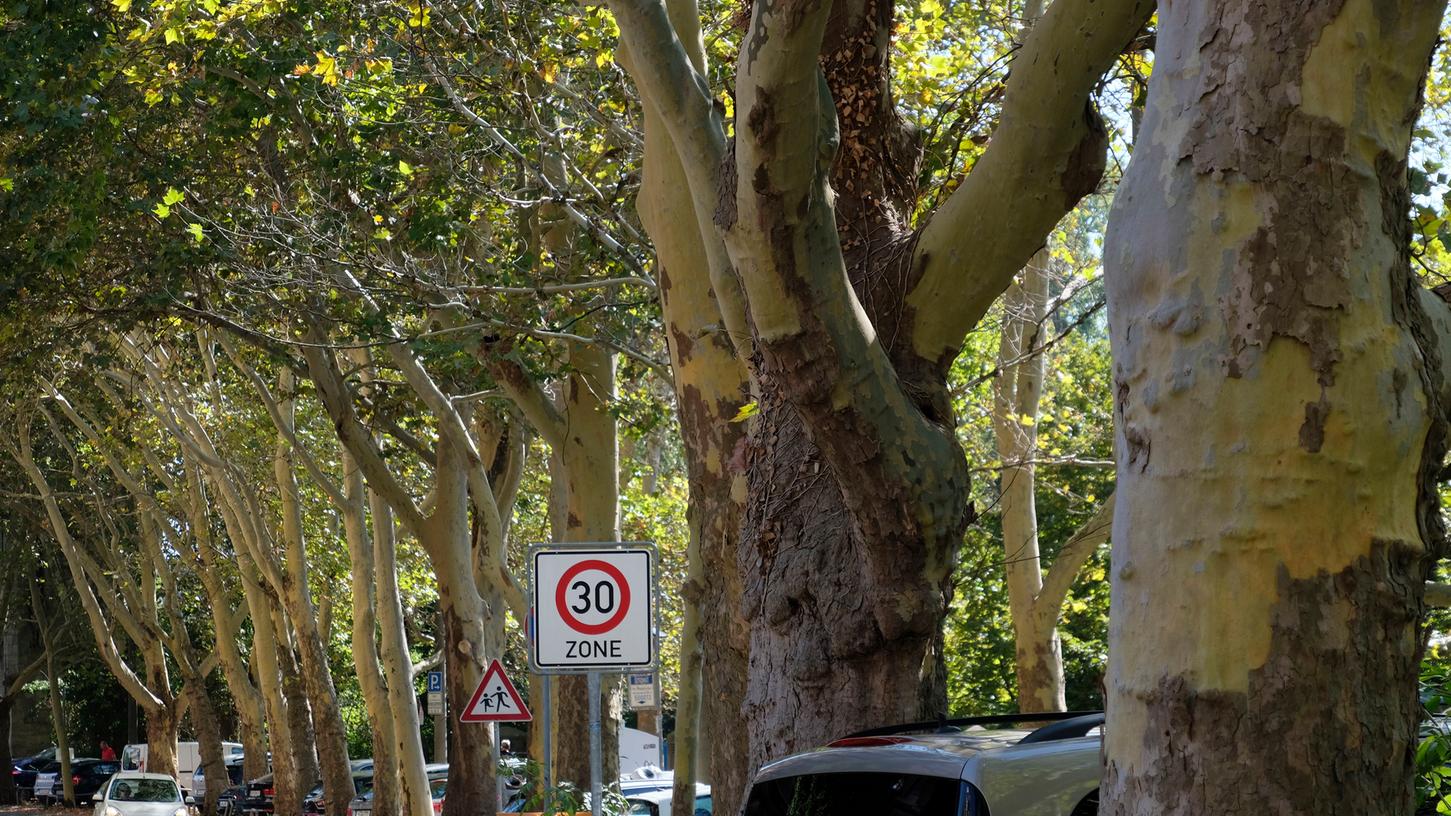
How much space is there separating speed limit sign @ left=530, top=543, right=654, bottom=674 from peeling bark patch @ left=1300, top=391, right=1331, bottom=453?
576 cm

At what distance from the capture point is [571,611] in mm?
8672

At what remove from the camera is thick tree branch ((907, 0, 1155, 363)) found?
229 inches

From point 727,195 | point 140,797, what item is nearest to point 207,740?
point 140,797

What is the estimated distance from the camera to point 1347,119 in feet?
10.8

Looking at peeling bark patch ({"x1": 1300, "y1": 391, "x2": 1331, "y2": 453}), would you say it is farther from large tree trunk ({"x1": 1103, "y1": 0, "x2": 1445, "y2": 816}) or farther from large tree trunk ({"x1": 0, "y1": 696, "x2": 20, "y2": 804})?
large tree trunk ({"x1": 0, "y1": 696, "x2": 20, "y2": 804})

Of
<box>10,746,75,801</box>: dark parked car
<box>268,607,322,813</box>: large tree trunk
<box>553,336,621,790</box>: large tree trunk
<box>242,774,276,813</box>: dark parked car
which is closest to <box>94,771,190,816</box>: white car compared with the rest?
<box>268,607,322,813</box>: large tree trunk

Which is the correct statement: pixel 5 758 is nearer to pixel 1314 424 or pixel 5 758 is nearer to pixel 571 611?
pixel 571 611

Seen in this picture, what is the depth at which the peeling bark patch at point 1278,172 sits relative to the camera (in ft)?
10.4

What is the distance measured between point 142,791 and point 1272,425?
27861mm

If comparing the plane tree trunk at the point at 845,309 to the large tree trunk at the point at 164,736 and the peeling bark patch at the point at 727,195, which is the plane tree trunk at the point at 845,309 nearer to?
the peeling bark patch at the point at 727,195

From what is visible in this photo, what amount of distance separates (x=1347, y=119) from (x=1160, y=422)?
722mm

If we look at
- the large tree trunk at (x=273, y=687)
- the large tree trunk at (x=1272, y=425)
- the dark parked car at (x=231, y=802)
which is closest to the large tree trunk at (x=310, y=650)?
the large tree trunk at (x=273, y=687)

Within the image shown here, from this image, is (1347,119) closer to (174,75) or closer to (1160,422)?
(1160,422)

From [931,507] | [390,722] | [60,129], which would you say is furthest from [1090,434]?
[931,507]
